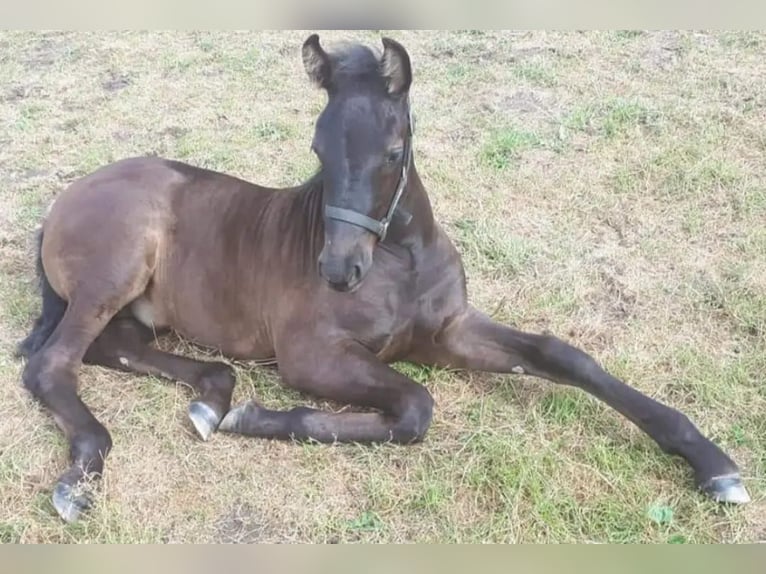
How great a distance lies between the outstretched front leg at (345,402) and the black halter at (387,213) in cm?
60

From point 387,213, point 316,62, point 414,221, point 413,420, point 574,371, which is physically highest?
point 316,62

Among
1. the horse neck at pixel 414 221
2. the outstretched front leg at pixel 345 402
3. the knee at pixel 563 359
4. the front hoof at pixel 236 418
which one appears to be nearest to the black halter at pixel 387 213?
the horse neck at pixel 414 221

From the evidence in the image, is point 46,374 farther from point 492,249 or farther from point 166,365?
point 492,249

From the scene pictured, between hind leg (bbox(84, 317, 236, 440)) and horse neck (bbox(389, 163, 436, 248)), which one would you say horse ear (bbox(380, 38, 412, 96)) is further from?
hind leg (bbox(84, 317, 236, 440))

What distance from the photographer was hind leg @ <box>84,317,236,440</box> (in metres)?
3.97

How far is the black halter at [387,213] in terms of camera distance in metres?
3.44

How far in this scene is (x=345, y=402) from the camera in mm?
3959

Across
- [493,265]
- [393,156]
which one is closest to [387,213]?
[393,156]

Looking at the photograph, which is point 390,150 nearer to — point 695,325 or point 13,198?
point 695,325

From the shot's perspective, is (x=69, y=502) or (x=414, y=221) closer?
(x=69, y=502)

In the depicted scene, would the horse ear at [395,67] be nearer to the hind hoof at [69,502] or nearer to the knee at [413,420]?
the knee at [413,420]

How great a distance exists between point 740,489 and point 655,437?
380 millimetres

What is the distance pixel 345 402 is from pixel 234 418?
489 mm

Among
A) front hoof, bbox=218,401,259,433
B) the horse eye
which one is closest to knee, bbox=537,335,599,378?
the horse eye
